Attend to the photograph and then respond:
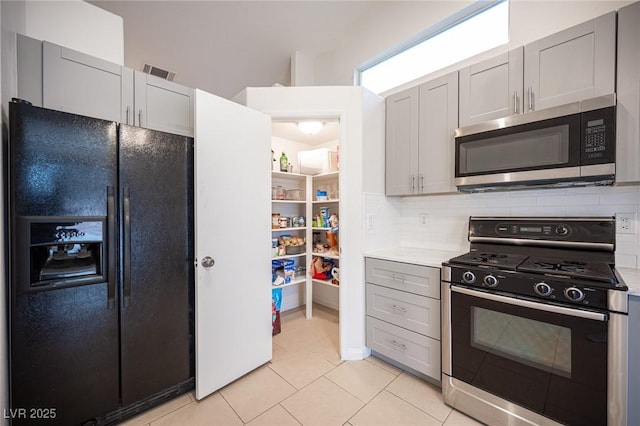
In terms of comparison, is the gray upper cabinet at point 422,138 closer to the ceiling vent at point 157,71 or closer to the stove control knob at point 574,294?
the stove control knob at point 574,294

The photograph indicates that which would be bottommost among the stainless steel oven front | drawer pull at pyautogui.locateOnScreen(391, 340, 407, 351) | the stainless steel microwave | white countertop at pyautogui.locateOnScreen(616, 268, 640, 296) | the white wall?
drawer pull at pyautogui.locateOnScreen(391, 340, 407, 351)

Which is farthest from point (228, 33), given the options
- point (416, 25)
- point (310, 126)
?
point (416, 25)

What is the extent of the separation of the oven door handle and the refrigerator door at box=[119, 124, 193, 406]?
1841 millimetres

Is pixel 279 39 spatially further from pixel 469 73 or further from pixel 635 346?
pixel 635 346

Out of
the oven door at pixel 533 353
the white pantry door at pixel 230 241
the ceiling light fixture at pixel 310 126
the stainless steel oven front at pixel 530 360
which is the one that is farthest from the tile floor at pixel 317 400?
the ceiling light fixture at pixel 310 126

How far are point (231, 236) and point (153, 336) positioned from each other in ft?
2.55

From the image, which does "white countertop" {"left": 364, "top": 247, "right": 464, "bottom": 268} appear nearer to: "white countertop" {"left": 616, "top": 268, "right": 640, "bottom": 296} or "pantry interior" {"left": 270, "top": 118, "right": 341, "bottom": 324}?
"pantry interior" {"left": 270, "top": 118, "right": 341, "bottom": 324}

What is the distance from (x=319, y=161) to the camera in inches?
115

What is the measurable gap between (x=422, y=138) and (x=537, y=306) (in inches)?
55.0

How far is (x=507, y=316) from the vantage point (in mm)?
1413

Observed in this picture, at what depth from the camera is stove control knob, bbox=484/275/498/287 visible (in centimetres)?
143

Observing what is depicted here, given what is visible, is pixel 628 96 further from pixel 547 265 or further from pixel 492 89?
pixel 547 265

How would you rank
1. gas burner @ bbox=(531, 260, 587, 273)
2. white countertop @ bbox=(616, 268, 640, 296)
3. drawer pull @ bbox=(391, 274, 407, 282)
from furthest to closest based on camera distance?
1. drawer pull @ bbox=(391, 274, 407, 282)
2. gas burner @ bbox=(531, 260, 587, 273)
3. white countertop @ bbox=(616, 268, 640, 296)

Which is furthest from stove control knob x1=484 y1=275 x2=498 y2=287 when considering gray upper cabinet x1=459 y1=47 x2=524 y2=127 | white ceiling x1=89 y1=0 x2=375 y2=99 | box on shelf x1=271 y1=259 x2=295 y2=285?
white ceiling x1=89 y1=0 x2=375 y2=99
